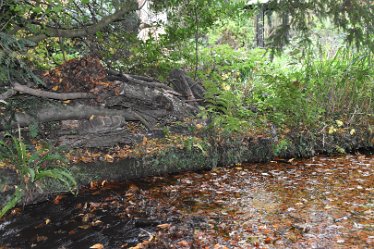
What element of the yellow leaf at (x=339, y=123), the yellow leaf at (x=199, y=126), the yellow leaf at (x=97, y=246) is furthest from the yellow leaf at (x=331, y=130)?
the yellow leaf at (x=97, y=246)

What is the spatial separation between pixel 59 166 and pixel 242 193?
2.62 metres

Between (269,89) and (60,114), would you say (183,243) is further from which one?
(269,89)

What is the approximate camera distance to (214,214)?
14.2 feet

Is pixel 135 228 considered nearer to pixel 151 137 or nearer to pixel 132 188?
pixel 132 188

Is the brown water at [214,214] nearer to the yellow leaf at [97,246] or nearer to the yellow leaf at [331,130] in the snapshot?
the yellow leaf at [97,246]

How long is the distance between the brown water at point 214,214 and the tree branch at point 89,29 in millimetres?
2533

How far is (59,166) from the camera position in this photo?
493cm

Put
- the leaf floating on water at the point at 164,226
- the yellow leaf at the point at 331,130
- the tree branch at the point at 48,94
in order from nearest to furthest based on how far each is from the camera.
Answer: the leaf floating on water at the point at 164,226
the tree branch at the point at 48,94
the yellow leaf at the point at 331,130

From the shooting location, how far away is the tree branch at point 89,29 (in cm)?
555

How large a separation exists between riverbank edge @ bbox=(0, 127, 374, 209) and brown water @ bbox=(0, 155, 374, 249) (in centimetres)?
22

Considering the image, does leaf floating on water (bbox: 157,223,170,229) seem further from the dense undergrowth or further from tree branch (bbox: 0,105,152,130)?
tree branch (bbox: 0,105,152,130)

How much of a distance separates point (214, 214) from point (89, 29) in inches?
144

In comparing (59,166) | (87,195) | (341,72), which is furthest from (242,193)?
(341,72)

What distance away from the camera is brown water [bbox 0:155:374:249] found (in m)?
3.68
